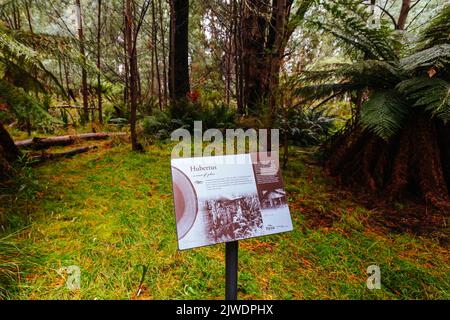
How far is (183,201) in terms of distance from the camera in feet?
4.29

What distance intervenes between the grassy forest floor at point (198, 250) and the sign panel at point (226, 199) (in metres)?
0.53

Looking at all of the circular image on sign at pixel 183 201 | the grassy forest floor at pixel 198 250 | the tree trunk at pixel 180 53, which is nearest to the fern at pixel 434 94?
the grassy forest floor at pixel 198 250

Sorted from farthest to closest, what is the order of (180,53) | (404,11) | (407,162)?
(180,53), (404,11), (407,162)

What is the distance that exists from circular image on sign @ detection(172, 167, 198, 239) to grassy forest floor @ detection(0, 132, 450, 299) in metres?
0.58

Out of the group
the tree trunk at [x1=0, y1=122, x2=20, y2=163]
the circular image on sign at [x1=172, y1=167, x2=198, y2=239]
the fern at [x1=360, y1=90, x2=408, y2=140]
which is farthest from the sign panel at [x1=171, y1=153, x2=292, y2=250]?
the tree trunk at [x1=0, y1=122, x2=20, y2=163]

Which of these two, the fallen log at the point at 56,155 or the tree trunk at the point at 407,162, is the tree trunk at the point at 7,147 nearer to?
the fallen log at the point at 56,155

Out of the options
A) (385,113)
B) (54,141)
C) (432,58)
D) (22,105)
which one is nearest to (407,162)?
(385,113)

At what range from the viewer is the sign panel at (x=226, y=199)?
1300mm

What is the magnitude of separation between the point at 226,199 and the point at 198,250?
0.82 m

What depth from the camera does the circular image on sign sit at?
1279 millimetres

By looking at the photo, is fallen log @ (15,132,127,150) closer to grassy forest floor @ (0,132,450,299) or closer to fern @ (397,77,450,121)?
grassy forest floor @ (0,132,450,299)

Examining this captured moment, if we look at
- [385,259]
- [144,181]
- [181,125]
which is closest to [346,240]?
[385,259]

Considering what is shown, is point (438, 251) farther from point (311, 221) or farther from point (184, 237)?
point (184, 237)

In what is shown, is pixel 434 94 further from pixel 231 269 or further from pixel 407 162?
pixel 231 269
